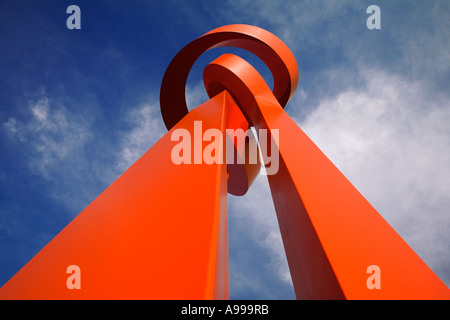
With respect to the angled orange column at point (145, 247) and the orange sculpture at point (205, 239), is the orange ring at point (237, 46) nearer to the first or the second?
the orange sculpture at point (205, 239)

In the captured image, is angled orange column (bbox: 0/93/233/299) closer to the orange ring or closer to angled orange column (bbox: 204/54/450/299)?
angled orange column (bbox: 204/54/450/299)

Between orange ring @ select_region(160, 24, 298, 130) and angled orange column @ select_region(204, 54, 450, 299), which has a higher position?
orange ring @ select_region(160, 24, 298, 130)

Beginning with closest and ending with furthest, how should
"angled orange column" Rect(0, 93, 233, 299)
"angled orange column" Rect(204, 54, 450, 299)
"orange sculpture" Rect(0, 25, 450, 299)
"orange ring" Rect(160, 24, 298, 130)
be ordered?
"angled orange column" Rect(0, 93, 233, 299)
"orange sculpture" Rect(0, 25, 450, 299)
"angled orange column" Rect(204, 54, 450, 299)
"orange ring" Rect(160, 24, 298, 130)

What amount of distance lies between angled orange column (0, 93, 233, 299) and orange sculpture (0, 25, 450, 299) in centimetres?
1

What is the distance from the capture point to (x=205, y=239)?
8.61 feet

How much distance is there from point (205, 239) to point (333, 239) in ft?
4.25

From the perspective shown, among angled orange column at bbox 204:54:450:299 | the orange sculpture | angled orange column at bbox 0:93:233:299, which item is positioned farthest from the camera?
angled orange column at bbox 204:54:450:299

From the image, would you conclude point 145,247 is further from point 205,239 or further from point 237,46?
point 237,46

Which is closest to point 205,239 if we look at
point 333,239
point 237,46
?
point 333,239

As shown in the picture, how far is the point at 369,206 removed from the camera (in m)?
3.74

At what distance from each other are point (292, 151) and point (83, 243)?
3.07 m

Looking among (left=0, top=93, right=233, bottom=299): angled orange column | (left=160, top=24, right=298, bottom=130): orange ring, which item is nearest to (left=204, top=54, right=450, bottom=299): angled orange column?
(left=0, top=93, right=233, bottom=299): angled orange column

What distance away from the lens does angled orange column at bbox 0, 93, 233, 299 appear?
2.32 m

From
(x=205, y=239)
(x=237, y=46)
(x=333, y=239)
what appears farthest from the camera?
(x=237, y=46)
